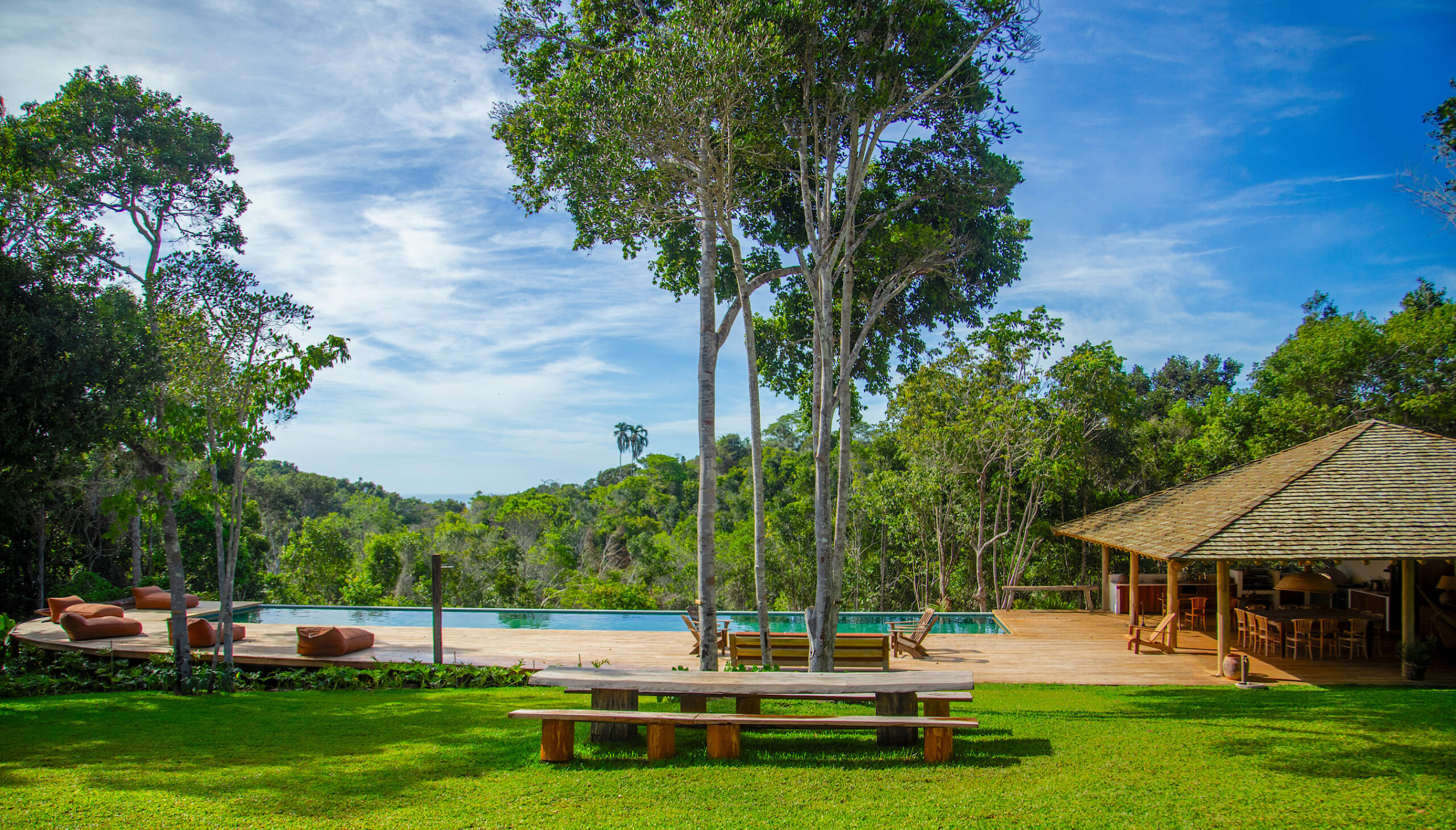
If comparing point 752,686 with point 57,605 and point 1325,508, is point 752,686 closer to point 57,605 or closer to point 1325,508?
point 1325,508

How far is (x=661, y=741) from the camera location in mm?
5285

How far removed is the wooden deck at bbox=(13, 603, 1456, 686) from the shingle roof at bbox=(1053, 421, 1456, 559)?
181 centimetres

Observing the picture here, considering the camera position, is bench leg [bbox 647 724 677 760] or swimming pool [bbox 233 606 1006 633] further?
swimming pool [bbox 233 606 1006 633]

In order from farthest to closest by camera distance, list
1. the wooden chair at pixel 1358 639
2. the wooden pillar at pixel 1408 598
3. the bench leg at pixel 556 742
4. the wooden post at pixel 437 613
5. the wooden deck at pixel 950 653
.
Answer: the wooden chair at pixel 1358 639
the wooden post at pixel 437 613
the wooden deck at pixel 950 653
the wooden pillar at pixel 1408 598
the bench leg at pixel 556 742

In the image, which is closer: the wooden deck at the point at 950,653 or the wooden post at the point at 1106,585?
the wooden deck at the point at 950,653

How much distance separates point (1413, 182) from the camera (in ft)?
30.4

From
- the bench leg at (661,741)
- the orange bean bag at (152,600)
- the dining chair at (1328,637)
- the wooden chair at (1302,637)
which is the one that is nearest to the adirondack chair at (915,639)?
the wooden chair at (1302,637)

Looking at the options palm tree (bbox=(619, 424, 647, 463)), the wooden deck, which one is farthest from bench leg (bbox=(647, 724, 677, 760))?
palm tree (bbox=(619, 424, 647, 463))

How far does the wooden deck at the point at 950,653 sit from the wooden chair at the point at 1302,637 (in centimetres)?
22

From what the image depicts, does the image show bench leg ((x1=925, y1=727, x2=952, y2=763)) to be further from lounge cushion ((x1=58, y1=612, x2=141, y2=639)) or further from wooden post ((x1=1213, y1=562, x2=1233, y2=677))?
lounge cushion ((x1=58, y1=612, x2=141, y2=639))

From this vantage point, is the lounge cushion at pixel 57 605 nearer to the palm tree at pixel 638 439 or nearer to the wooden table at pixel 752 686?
the wooden table at pixel 752 686

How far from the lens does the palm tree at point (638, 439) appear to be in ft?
305

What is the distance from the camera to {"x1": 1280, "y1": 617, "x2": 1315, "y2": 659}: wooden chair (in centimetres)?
1141

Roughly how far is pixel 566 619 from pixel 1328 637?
1502 centimetres
